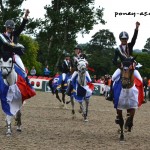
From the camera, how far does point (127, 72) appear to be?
1226 centimetres

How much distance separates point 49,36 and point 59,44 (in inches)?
60.7

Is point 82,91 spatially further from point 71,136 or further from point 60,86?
point 60,86

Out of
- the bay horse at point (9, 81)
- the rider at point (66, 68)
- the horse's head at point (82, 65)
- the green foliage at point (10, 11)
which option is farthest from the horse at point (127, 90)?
the green foliage at point (10, 11)

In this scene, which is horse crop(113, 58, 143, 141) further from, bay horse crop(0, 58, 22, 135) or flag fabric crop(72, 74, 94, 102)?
flag fabric crop(72, 74, 94, 102)

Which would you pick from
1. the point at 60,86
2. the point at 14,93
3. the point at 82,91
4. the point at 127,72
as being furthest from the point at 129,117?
the point at 60,86

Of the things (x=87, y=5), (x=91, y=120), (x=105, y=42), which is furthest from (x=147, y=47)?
(x=91, y=120)

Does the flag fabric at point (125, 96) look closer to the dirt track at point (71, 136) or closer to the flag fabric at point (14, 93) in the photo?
the dirt track at point (71, 136)

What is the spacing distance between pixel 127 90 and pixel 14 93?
9.22 feet

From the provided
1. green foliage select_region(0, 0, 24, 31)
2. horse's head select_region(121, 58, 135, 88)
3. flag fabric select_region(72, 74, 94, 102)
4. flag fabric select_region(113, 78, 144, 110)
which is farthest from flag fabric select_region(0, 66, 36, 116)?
green foliage select_region(0, 0, 24, 31)

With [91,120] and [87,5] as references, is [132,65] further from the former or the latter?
[87,5]

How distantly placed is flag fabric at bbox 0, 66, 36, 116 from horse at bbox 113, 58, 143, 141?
2217 mm

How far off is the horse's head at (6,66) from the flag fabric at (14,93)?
2.02ft

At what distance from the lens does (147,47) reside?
168750mm

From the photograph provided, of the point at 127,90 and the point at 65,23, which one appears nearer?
the point at 127,90
